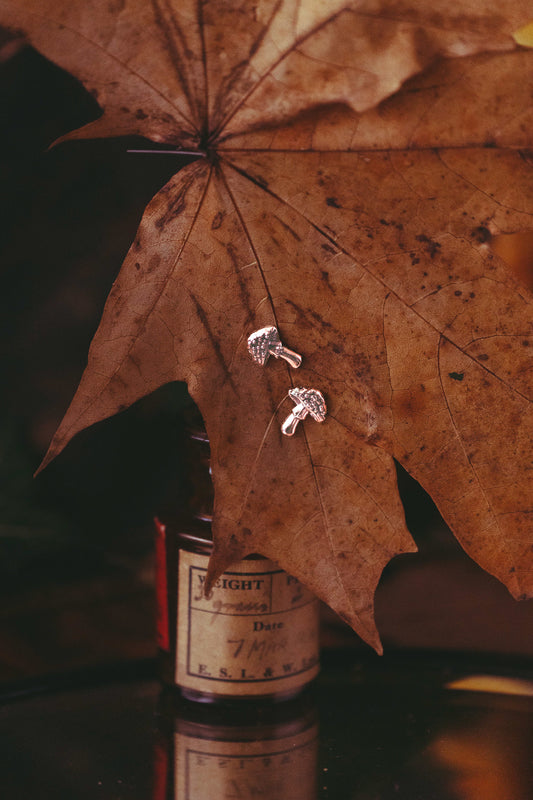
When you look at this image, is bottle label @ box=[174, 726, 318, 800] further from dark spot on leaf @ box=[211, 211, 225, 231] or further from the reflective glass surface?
dark spot on leaf @ box=[211, 211, 225, 231]

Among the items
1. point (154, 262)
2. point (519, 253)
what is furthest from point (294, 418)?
point (519, 253)

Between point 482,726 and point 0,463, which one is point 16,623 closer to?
point 0,463

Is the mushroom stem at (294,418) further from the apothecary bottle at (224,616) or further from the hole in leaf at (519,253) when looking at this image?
the hole in leaf at (519,253)

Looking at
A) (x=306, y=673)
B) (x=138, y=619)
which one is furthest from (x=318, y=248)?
(x=138, y=619)

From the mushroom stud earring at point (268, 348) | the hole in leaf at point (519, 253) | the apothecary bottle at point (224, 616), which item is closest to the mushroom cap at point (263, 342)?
the mushroom stud earring at point (268, 348)

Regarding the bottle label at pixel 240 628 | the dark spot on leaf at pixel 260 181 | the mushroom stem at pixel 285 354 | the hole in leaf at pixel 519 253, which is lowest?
the bottle label at pixel 240 628

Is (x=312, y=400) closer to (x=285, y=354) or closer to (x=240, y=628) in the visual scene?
(x=285, y=354)
